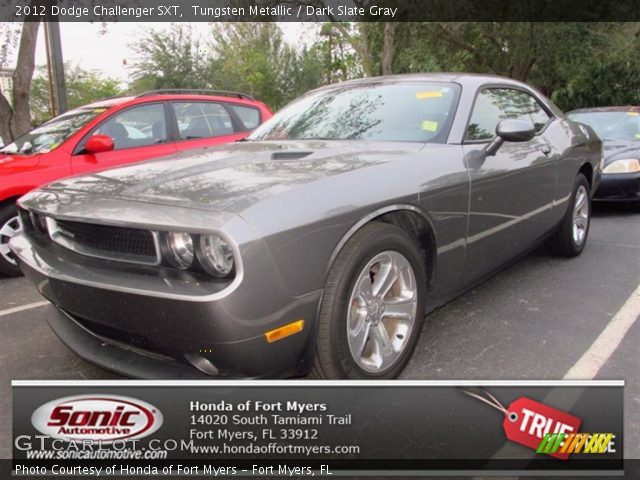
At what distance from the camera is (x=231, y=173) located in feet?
7.95

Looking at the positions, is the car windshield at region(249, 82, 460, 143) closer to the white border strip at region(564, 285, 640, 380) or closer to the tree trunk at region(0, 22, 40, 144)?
the white border strip at region(564, 285, 640, 380)

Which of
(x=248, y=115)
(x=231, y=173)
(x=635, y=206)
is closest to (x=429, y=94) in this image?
(x=231, y=173)

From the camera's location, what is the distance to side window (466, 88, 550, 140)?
3.24m

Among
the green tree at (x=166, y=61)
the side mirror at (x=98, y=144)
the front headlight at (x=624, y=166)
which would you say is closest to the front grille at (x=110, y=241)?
the side mirror at (x=98, y=144)

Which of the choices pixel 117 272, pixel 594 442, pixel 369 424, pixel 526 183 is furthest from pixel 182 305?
pixel 526 183

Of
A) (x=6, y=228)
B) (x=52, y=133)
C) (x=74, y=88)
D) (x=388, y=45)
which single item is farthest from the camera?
(x=74, y=88)

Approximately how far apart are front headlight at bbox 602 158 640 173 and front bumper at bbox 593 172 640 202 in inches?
2.3

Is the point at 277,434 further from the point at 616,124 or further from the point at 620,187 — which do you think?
the point at 616,124

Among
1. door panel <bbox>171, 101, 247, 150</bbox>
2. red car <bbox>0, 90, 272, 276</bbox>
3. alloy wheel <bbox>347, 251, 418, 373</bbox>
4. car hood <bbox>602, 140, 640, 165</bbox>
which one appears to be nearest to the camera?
alloy wheel <bbox>347, 251, 418, 373</bbox>

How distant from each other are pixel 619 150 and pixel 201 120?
4975 millimetres

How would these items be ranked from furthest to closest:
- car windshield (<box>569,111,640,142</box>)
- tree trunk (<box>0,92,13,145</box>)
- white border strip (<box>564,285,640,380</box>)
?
tree trunk (<box>0,92,13,145</box>), car windshield (<box>569,111,640,142</box>), white border strip (<box>564,285,640,380</box>)

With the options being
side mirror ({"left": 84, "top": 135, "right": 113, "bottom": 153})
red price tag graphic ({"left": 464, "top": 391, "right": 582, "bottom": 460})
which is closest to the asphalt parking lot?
red price tag graphic ({"left": 464, "top": 391, "right": 582, "bottom": 460})
